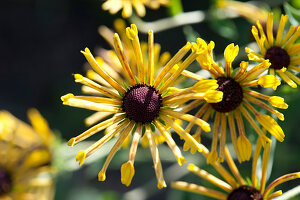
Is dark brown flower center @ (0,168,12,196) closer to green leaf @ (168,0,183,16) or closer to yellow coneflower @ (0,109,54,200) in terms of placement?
yellow coneflower @ (0,109,54,200)

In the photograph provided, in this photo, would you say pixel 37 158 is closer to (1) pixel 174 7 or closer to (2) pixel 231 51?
(1) pixel 174 7

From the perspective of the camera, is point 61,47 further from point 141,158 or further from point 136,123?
point 136,123

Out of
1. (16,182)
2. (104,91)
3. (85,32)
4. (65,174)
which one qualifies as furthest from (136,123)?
(85,32)

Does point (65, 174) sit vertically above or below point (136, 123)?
above

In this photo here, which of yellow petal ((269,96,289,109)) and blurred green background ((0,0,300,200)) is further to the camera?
blurred green background ((0,0,300,200))

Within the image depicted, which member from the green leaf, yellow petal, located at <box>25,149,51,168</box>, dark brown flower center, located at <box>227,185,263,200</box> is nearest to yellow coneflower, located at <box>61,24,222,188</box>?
dark brown flower center, located at <box>227,185,263,200</box>
